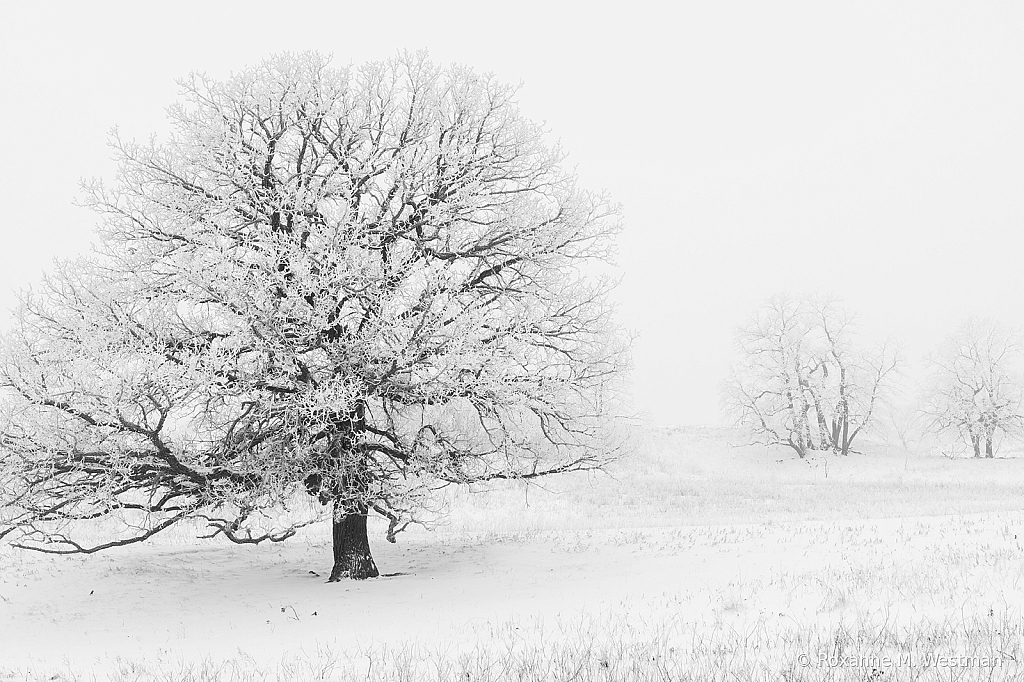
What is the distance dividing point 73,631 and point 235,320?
5186 mm

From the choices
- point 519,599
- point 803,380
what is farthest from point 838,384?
point 519,599

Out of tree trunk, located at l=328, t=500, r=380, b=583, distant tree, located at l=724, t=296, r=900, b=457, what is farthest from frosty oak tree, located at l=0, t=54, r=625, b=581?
distant tree, located at l=724, t=296, r=900, b=457

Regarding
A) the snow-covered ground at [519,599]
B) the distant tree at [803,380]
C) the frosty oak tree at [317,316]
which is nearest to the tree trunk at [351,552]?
the frosty oak tree at [317,316]

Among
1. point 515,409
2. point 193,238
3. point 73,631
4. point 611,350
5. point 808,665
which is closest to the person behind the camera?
point 808,665

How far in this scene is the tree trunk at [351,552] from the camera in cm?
1279

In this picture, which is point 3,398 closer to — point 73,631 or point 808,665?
point 73,631

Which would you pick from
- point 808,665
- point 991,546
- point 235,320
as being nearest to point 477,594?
point 235,320

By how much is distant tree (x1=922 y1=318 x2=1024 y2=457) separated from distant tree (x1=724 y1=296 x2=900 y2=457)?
16.0 feet

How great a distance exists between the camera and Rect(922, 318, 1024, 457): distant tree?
4656cm

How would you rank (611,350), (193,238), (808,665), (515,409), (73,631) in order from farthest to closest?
(611,350), (515,409), (193,238), (73,631), (808,665)

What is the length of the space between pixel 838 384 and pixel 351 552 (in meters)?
42.3

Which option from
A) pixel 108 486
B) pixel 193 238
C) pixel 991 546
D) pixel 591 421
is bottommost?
pixel 991 546

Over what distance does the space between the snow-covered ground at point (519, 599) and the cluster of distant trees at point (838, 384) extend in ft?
84.2

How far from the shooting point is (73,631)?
10266 millimetres
